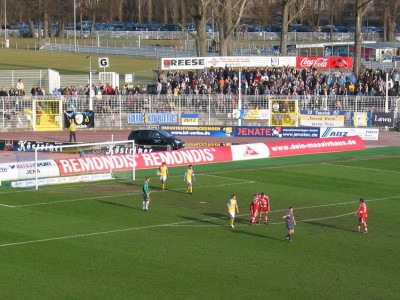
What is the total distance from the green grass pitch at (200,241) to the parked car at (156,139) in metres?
7.71

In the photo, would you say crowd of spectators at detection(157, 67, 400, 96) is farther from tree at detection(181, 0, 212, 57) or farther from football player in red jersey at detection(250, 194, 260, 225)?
football player in red jersey at detection(250, 194, 260, 225)

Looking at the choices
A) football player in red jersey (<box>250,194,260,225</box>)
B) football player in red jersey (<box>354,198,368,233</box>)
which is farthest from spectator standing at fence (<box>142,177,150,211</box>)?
football player in red jersey (<box>354,198,368,233</box>)

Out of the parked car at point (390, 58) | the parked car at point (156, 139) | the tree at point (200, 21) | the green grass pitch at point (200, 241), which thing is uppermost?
the tree at point (200, 21)

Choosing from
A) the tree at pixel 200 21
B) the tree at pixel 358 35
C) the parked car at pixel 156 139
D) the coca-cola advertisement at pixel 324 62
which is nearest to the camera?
the parked car at pixel 156 139

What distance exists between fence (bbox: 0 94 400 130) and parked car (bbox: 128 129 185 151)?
31.6 feet

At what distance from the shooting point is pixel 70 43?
4717 inches

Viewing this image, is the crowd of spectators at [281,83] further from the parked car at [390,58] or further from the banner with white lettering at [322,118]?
the parked car at [390,58]

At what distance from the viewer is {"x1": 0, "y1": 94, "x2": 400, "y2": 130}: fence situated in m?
62.8

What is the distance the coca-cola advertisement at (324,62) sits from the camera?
67.8 m

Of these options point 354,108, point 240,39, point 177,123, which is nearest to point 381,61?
point 354,108

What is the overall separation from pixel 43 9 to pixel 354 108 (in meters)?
68.6

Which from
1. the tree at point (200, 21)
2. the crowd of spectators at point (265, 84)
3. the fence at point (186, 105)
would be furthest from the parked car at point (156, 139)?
the tree at point (200, 21)

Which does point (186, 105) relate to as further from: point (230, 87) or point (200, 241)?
point (200, 241)

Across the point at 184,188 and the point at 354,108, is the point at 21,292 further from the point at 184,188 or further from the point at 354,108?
the point at 354,108
